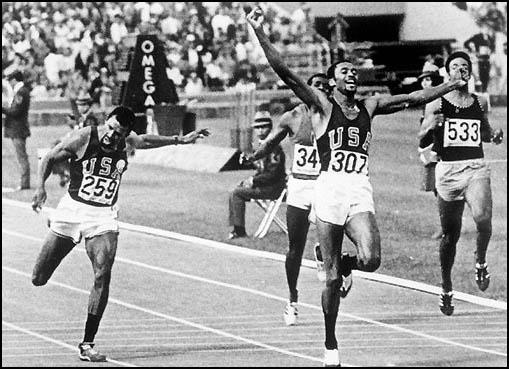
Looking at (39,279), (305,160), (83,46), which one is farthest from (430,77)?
(83,46)

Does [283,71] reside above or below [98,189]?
above

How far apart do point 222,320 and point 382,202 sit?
41226 mm

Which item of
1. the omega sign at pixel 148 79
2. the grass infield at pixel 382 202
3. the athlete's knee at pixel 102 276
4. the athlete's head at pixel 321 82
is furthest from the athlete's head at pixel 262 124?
the grass infield at pixel 382 202

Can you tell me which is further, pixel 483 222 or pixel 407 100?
pixel 483 222

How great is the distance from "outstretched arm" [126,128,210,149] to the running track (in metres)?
81.4

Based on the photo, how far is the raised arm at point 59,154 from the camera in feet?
51.8

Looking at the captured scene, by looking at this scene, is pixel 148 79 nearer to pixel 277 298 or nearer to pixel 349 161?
pixel 349 161

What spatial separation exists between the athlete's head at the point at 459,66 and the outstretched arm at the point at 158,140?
230 centimetres

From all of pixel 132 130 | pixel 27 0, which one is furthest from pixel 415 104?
pixel 27 0

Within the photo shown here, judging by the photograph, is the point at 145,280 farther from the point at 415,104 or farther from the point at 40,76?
the point at 415,104

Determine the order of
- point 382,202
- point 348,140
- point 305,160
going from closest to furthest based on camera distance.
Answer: point 348,140, point 305,160, point 382,202

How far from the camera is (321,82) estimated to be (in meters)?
16.0

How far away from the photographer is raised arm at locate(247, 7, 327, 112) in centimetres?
1427

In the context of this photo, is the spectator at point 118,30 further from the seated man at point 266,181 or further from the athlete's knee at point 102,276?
the athlete's knee at point 102,276
